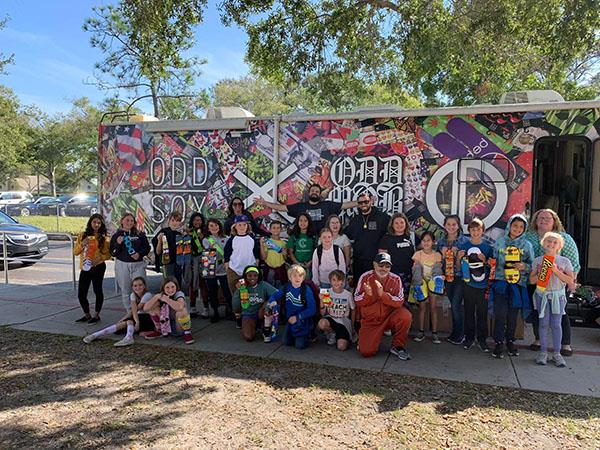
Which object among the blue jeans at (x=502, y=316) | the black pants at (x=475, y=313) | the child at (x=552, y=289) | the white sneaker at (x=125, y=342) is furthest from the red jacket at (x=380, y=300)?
the white sneaker at (x=125, y=342)

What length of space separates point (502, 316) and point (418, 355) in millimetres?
997

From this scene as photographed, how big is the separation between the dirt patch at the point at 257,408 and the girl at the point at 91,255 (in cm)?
143

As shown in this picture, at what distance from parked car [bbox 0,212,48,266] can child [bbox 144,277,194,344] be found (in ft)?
21.3

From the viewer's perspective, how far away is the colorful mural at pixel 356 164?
19.5 feet

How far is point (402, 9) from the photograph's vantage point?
10.7 meters

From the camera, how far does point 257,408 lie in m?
4.13

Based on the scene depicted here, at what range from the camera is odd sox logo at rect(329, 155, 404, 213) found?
6340mm

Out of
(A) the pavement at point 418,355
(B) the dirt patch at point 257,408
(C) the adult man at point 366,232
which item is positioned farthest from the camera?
(C) the adult man at point 366,232

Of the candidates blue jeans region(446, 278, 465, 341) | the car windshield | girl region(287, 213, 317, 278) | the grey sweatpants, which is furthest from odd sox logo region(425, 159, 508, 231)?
the car windshield

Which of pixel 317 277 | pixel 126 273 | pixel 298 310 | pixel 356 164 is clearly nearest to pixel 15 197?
pixel 126 273

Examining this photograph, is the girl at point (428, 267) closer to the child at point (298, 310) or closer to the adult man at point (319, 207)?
the adult man at point (319, 207)

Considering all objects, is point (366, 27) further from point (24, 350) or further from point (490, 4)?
point (24, 350)

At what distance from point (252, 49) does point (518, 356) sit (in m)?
9.15

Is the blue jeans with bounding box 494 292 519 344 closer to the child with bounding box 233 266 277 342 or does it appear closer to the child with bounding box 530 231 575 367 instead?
the child with bounding box 530 231 575 367
